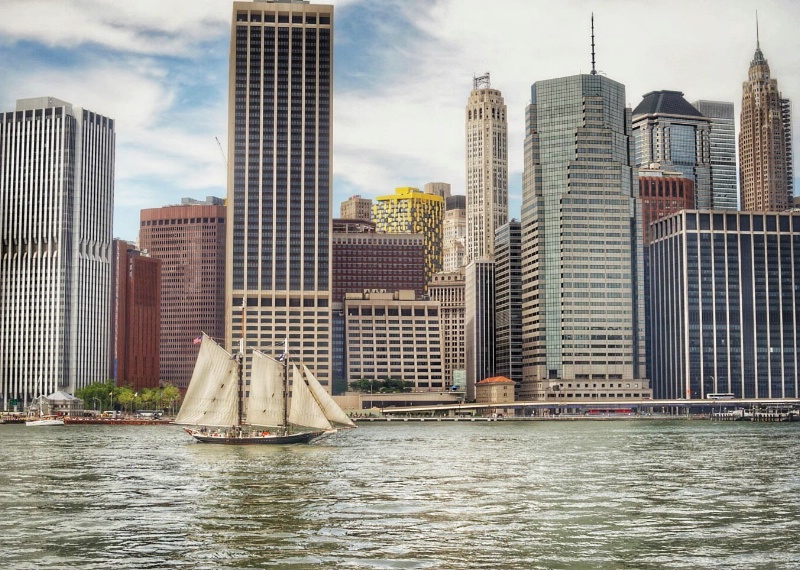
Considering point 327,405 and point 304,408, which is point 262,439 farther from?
point 327,405

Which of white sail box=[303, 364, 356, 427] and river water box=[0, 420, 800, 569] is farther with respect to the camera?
white sail box=[303, 364, 356, 427]

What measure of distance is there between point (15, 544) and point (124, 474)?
4977cm

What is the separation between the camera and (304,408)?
620 feet

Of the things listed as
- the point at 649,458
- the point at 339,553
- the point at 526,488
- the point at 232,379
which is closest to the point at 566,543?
the point at 339,553

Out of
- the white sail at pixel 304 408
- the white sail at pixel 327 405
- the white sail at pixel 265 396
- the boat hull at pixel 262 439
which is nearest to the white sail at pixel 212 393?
the white sail at pixel 265 396

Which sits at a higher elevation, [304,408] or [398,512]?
[304,408]

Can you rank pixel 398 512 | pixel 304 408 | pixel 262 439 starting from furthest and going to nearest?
pixel 304 408, pixel 262 439, pixel 398 512

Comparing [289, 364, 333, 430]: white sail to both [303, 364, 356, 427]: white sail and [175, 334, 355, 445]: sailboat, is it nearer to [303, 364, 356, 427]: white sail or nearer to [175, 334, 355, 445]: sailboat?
[175, 334, 355, 445]: sailboat

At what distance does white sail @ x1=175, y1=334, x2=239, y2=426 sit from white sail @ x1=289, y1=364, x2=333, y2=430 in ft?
31.0

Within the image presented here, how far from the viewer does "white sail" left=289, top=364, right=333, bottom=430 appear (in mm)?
188375

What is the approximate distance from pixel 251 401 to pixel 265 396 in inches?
95.8

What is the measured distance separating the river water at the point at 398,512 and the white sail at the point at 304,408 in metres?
41.0

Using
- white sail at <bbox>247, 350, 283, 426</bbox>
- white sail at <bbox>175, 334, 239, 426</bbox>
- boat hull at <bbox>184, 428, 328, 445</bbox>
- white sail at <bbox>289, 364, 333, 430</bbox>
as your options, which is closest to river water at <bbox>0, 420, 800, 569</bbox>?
white sail at <bbox>175, 334, 239, 426</bbox>

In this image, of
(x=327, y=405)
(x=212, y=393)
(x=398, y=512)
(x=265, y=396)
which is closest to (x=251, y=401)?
(x=265, y=396)
